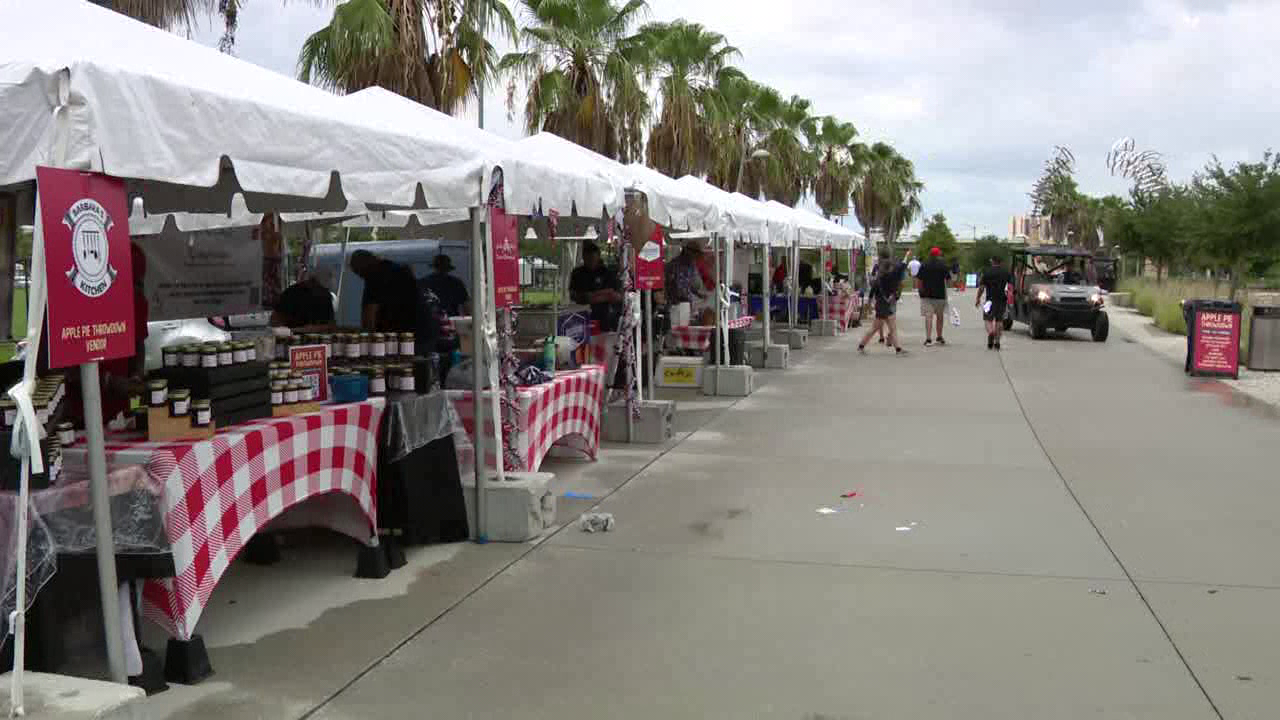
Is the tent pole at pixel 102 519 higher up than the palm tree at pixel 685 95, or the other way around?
the palm tree at pixel 685 95

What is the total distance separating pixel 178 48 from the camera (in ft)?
15.3

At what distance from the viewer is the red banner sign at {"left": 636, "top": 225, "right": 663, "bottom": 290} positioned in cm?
1070

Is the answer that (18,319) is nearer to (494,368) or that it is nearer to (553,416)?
(553,416)

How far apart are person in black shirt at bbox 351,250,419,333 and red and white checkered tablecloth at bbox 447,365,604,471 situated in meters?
0.90

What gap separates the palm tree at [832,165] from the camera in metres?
48.9

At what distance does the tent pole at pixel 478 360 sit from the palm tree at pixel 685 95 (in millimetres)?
18859

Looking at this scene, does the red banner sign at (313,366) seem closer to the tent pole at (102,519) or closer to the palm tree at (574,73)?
the tent pole at (102,519)

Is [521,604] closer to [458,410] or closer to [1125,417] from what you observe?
[458,410]

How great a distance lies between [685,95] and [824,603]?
72.3ft

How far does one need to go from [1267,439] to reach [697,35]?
65.3 ft

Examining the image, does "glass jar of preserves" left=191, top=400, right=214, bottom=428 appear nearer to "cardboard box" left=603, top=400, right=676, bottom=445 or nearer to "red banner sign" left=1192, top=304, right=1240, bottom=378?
"cardboard box" left=603, top=400, right=676, bottom=445

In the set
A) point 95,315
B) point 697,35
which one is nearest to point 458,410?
point 95,315

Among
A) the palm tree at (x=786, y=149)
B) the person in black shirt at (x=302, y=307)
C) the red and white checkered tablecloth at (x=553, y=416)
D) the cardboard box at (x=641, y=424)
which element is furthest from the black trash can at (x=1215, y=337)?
the palm tree at (x=786, y=149)

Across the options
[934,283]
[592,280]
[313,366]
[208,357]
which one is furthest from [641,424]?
[934,283]
